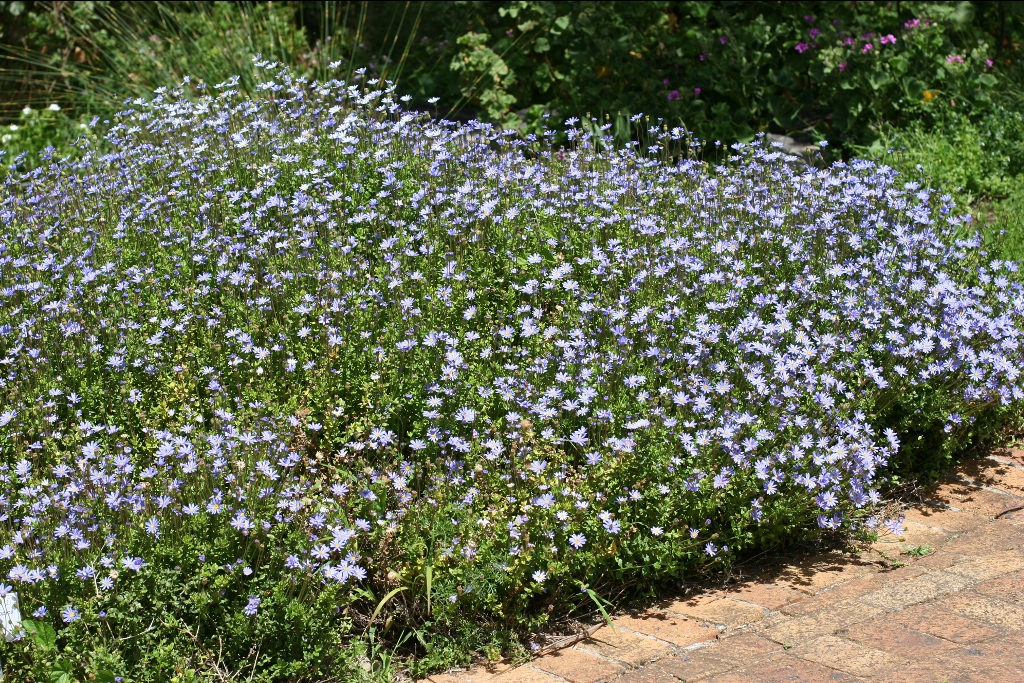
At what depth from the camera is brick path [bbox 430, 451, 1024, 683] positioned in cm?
304

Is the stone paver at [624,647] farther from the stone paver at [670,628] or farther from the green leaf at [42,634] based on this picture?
the green leaf at [42,634]

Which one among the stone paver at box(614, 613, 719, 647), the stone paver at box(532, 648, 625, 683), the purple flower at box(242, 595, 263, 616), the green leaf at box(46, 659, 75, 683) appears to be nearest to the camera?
the green leaf at box(46, 659, 75, 683)

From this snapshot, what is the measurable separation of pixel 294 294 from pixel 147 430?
1.06 meters

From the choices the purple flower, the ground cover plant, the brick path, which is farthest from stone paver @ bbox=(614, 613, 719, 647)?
the purple flower

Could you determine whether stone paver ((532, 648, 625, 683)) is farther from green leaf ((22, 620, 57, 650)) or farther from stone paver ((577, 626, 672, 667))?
green leaf ((22, 620, 57, 650))

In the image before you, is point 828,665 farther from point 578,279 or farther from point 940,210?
point 940,210

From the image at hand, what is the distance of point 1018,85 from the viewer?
7996 mm

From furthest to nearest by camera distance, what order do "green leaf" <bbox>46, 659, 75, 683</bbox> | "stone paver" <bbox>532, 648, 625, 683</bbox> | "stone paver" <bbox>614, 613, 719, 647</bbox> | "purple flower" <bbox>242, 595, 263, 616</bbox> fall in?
"stone paver" <bbox>614, 613, 719, 647</bbox>, "stone paver" <bbox>532, 648, 625, 683</bbox>, "purple flower" <bbox>242, 595, 263, 616</bbox>, "green leaf" <bbox>46, 659, 75, 683</bbox>

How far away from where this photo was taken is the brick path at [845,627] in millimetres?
3041

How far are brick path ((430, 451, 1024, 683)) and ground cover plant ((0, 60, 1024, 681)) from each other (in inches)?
6.4

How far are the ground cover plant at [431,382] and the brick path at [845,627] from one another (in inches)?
6.4

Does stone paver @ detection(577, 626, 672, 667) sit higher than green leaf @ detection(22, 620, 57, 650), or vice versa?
green leaf @ detection(22, 620, 57, 650)

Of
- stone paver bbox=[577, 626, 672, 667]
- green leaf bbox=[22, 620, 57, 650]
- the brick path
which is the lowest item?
the brick path

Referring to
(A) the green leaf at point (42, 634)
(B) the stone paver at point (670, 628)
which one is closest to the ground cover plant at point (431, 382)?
(A) the green leaf at point (42, 634)
